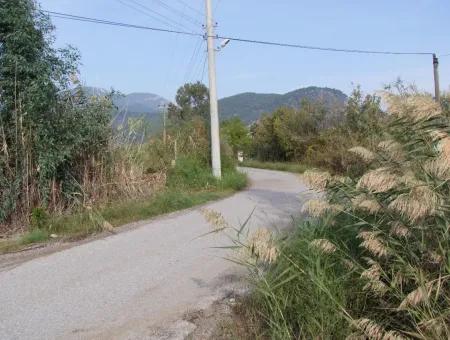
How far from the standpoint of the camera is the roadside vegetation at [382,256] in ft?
12.0

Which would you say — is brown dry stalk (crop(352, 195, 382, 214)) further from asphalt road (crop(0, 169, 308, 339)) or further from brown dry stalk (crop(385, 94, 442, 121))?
asphalt road (crop(0, 169, 308, 339))

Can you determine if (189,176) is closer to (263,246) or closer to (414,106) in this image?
(263,246)

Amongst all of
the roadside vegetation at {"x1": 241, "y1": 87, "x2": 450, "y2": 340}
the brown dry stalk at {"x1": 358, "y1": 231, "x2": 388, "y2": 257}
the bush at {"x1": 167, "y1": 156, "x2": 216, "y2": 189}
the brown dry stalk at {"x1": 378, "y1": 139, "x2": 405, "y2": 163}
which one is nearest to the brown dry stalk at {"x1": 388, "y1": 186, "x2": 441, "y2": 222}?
the roadside vegetation at {"x1": 241, "y1": 87, "x2": 450, "y2": 340}

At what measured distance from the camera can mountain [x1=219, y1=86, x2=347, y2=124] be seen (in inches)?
1388

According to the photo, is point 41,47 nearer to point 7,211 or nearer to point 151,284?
point 7,211

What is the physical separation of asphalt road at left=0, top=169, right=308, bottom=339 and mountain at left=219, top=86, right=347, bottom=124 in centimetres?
2549

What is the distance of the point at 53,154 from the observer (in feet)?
36.8

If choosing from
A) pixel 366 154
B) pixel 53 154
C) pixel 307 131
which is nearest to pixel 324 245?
pixel 366 154

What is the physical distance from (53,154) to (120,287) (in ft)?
19.3

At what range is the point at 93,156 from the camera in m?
12.8

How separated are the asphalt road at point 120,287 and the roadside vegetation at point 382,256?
1117 millimetres

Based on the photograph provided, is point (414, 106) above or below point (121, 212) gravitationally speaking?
above

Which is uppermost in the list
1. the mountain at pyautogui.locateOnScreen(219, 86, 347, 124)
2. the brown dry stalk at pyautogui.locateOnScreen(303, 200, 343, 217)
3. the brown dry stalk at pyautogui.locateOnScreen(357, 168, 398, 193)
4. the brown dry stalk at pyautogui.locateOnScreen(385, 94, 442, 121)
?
the mountain at pyautogui.locateOnScreen(219, 86, 347, 124)

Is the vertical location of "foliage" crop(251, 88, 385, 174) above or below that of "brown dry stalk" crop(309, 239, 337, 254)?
above
